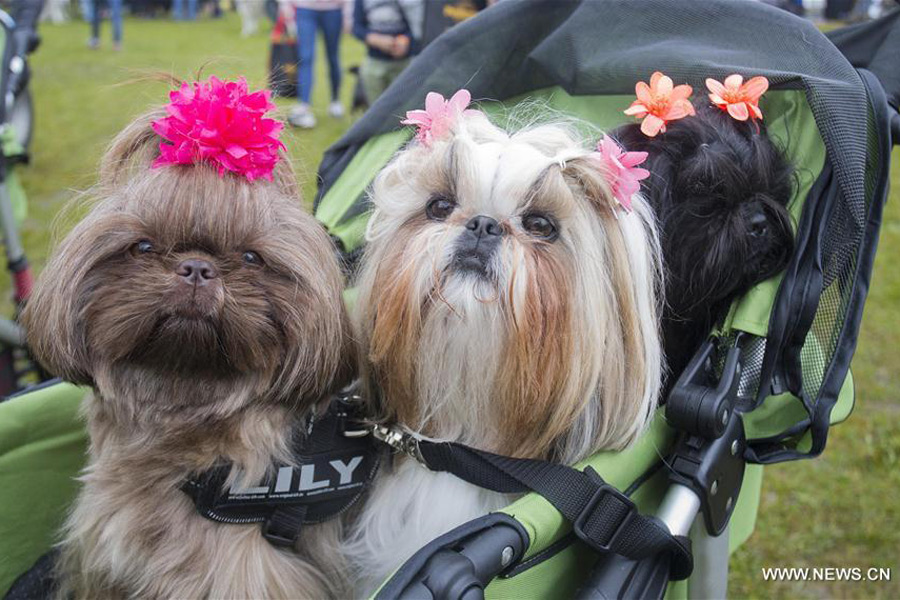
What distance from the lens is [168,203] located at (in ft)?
5.25

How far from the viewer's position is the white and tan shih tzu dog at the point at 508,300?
1.59 metres

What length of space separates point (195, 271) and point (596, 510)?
0.84 meters

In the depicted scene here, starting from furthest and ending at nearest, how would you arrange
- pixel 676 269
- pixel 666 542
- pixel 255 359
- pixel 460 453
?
pixel 676 269 < pixel 460 453 < pixel 255 359 < pixel 666 542

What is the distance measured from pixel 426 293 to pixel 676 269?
61cm

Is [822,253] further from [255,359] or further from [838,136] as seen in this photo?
[255,359]

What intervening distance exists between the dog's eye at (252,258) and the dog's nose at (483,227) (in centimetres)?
41

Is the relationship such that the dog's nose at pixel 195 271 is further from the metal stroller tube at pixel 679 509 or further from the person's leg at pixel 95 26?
the person's leg at pixel 95 26

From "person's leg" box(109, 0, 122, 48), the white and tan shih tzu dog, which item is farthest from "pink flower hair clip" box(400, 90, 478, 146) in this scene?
"person's leg" box(109, 0, 122, 48)

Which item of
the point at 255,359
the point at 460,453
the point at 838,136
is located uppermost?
the point at 838,136

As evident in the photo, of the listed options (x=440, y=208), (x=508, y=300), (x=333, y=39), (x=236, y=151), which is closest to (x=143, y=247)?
(x=236, y=151)

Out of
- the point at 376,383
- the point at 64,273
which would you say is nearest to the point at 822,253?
the point at 376,383

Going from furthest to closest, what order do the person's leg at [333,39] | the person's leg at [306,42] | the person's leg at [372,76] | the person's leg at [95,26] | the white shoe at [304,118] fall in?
the person's leg at [95,26]
the person's leg at [333,39]
the person's leg at [306,42]
the white shoe at [304,118]
the person's leg at [372,76]

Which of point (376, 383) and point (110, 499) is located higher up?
point (376, 383)

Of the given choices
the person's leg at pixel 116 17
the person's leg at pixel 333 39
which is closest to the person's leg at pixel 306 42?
the person's leg at pixel 333 39
